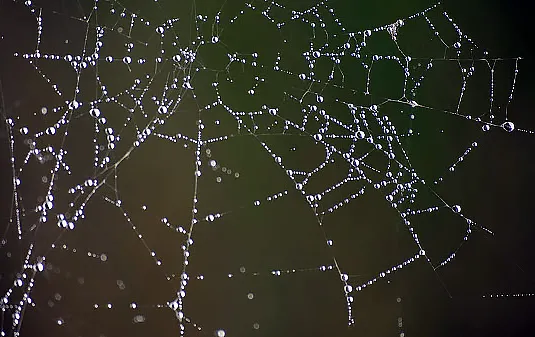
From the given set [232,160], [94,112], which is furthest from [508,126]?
[94,112]

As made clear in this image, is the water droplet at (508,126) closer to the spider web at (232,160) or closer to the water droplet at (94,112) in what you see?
the spider web at (232,160)

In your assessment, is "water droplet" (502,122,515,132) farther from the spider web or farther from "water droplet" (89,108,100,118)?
"water droplet" (89,108,100,118)

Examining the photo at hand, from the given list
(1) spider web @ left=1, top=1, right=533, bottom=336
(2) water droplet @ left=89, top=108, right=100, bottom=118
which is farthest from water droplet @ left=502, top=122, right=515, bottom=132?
(2) water droplet @ left=89, top=108, right=100, bottom=118

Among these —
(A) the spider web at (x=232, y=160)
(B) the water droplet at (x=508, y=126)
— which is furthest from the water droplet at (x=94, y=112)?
(B) the water droplet at (x=508, y=126)

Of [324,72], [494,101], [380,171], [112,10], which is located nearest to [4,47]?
[112,10]

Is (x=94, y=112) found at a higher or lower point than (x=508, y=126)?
higher

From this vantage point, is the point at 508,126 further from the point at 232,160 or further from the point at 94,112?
the point at 94,112

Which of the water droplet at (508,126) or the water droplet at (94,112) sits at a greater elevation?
the water droplet at (94,112)

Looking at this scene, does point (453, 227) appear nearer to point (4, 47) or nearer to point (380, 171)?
point (380, 171)

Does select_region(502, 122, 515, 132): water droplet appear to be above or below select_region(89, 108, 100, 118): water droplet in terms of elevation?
below
